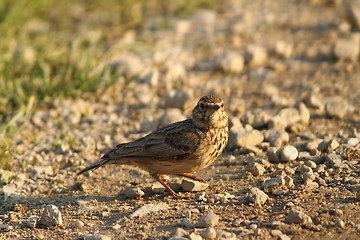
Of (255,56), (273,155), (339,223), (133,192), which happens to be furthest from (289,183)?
(255,56)

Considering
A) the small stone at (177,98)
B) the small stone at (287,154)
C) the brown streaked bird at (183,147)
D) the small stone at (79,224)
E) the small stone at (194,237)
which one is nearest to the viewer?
the small stone at (194,237)

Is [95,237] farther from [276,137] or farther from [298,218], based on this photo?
[276,137]

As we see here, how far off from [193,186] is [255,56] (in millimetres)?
4729

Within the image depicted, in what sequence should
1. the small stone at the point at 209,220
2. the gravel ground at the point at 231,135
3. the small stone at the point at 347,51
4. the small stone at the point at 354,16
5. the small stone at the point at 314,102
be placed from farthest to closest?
the small stone at the point at 354,16, the small stone at the point at 347,51, the small stone at the point at 314,102, the gravel ground at the point at 231,135, the small stone at the point at 209,220

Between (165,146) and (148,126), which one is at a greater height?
(165,146)

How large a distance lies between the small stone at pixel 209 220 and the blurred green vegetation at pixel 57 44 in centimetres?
332

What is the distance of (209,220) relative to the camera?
611 centimetres

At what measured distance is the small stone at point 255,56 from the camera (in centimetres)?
1146

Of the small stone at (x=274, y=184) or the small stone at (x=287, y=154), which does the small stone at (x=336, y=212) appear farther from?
the small stone at (x=287, y=154)

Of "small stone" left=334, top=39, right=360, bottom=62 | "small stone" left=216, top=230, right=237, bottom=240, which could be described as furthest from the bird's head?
"small stone" left=334, top=39, right=360, bottom=62

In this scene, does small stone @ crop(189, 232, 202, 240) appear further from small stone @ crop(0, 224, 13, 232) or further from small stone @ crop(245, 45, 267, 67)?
small stone @ crop(245, 45, 267, 67)

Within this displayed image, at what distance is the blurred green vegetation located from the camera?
1013cm

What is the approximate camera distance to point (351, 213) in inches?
246

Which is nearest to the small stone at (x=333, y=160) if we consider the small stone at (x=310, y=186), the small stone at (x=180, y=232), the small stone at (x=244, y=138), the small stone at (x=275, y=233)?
the small stone at (x=310, y=186)
